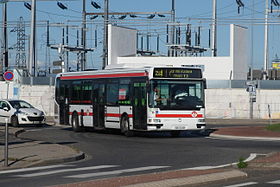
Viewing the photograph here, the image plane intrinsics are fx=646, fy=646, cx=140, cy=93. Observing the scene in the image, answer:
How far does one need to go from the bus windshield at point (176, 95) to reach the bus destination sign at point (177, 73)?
9.9 inches

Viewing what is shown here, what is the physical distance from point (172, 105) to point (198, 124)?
1.36m

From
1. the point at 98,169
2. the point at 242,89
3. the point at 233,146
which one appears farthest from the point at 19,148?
the point at 242,89

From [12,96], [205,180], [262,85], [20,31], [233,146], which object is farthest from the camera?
[20,31]

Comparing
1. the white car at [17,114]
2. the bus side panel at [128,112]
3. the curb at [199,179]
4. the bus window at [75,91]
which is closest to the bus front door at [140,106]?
the bus side panel at [128,112]

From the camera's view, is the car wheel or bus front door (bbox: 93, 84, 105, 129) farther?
the car wheel

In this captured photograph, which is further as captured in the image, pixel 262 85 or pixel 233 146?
pixel 262 85

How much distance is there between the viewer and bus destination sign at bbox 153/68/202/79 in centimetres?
2591

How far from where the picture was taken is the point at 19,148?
20.2 m

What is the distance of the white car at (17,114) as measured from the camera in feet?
113

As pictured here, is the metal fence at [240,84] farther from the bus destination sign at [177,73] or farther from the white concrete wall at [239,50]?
the bus destination sign at [177,73]

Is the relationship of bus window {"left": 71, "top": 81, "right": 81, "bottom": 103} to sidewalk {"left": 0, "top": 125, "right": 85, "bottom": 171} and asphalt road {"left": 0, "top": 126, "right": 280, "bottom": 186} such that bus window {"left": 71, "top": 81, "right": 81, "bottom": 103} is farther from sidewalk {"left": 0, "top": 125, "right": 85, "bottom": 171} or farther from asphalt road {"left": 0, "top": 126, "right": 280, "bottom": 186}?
sidewalk {"left": 0, "top": 125, "right": 85, "bottom": 171}

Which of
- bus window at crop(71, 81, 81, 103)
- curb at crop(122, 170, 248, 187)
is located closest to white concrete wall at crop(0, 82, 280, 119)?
bus window at crop(71, 81, 81, 103)

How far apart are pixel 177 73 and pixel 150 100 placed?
1.67 m

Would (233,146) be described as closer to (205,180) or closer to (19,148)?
(19,148)
